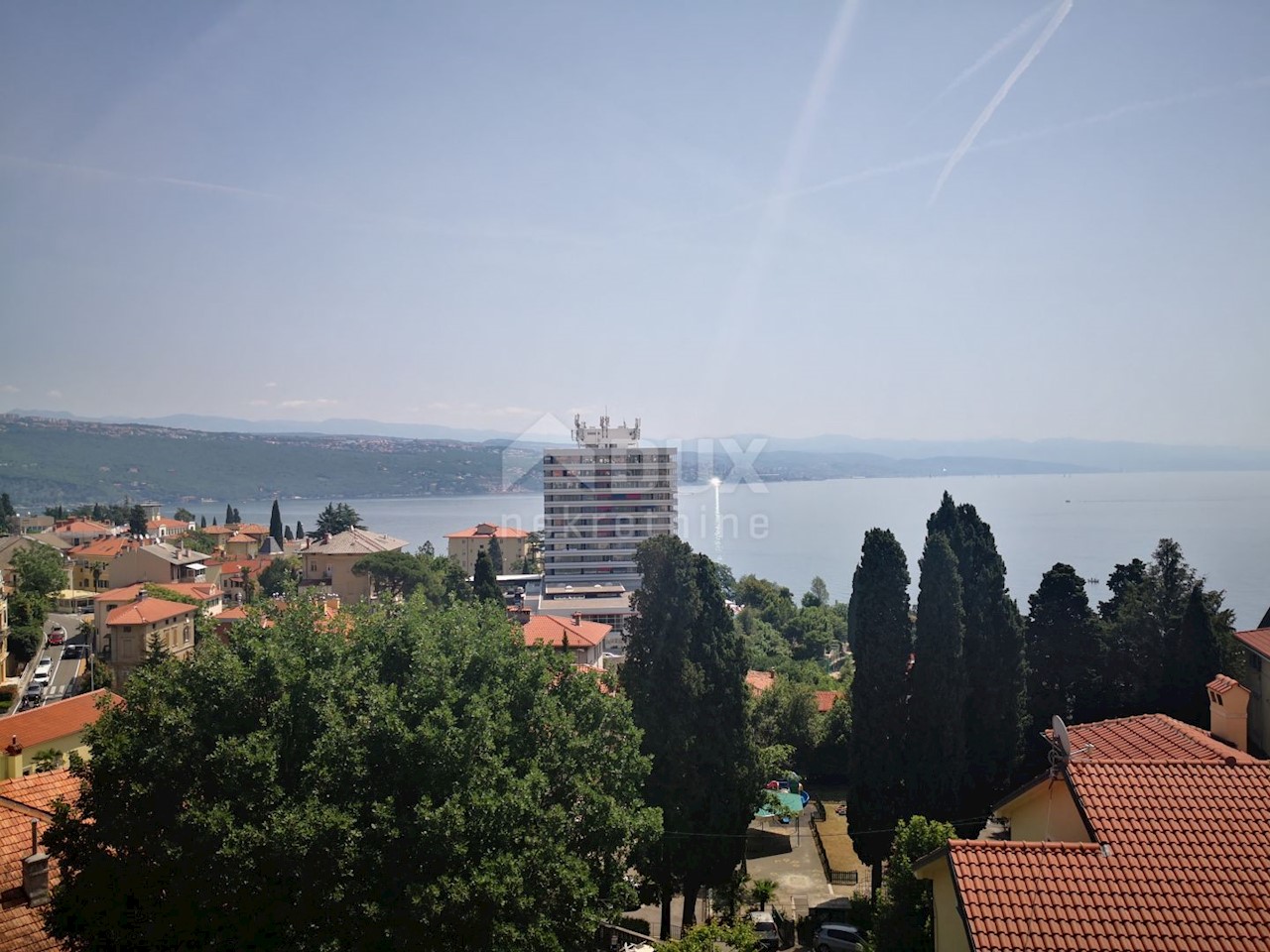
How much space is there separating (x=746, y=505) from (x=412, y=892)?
481ft

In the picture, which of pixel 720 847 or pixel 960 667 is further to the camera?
pixel 960 667

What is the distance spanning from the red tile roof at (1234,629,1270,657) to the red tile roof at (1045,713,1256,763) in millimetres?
4432

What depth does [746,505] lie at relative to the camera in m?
152

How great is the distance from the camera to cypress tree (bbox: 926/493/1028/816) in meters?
12.7

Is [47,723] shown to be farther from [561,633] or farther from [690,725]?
[561,633]

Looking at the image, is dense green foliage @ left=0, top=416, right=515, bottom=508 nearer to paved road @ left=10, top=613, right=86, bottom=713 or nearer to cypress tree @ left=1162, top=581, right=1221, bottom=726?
paved road @ left=10, top=613, right=86, bottom=713

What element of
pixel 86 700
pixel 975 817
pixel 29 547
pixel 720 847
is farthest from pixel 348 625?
pixel 29 547

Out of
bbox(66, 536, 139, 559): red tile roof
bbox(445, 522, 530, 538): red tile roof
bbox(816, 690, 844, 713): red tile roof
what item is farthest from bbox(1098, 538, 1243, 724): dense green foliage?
bbox(445, 522, 530, 538): red tile roof

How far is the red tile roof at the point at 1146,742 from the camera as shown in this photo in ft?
23.1

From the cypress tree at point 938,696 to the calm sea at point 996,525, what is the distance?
128 feet

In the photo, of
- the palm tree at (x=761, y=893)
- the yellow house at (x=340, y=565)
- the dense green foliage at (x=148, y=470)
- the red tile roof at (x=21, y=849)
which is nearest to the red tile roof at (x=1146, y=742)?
the palm tree at (x=761, y=893)

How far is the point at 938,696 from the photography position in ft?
39.7

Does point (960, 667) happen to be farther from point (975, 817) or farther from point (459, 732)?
point (459, 732)

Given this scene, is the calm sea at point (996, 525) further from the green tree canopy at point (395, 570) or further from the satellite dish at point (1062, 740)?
the satellite dish at point (1062, 740)
